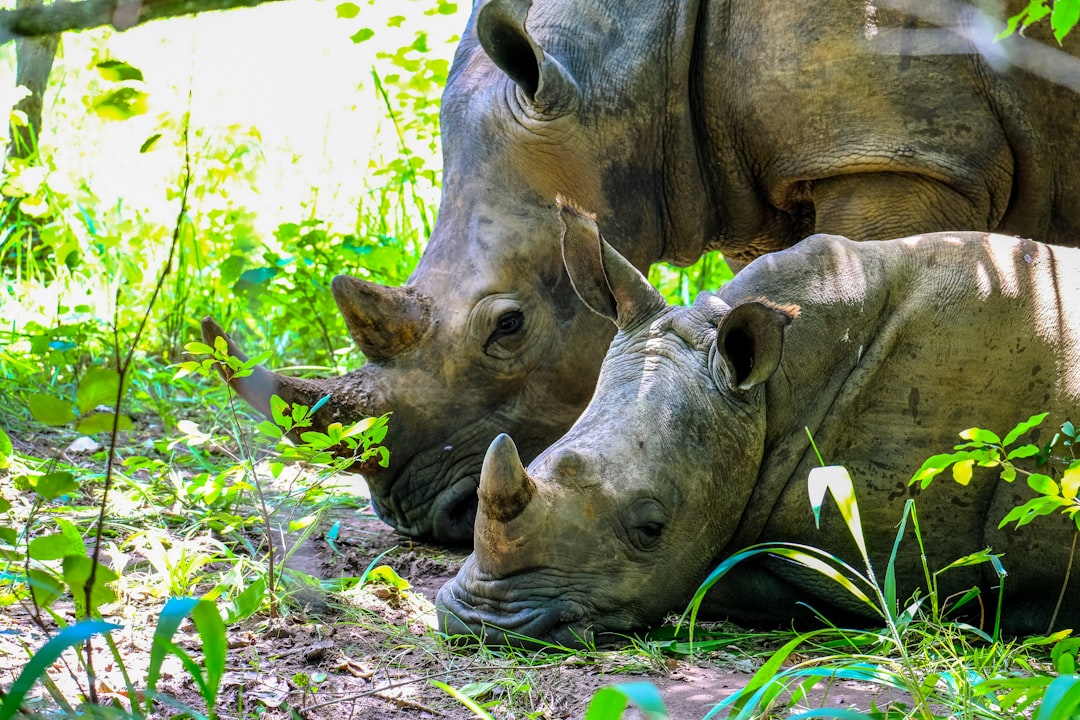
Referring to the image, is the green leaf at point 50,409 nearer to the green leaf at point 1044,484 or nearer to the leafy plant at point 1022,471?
the leafy plant at point 1022,471

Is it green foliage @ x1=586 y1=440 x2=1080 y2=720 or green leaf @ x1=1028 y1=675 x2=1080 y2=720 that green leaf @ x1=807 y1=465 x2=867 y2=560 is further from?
green leaf @ x1=1028 y1=675 x2=1080 y2=720

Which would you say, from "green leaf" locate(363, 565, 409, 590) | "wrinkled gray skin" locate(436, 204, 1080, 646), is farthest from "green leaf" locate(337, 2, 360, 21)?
"green leaf" locate(363, 565, 409, 590)

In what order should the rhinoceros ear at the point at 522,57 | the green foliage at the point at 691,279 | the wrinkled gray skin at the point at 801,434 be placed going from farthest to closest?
1. the green foliage at the point at 691,279
2. the rhinoceros ear at the point at 522,57
3. the wrinkled gray skin at the point at 801,434

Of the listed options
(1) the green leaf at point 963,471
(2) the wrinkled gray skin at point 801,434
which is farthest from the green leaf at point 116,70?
(1) the green leaf at point 963,471

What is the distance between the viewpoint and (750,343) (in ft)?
12.7

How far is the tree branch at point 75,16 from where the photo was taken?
156cm

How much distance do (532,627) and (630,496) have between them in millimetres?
448

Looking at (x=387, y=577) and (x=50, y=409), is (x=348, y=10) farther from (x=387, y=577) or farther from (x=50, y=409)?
(x=50, y=409)

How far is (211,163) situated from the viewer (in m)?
9.24

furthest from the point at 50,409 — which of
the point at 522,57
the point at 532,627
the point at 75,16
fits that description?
the point at 522,57

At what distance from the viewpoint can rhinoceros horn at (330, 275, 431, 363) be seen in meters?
5.03

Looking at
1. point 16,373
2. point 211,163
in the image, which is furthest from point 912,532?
point 211,163

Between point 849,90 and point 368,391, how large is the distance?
2121 millimetres

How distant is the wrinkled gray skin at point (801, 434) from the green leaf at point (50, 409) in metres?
1.45
